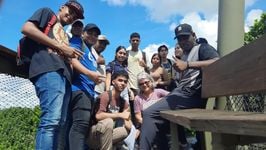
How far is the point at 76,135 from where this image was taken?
3.34 metres

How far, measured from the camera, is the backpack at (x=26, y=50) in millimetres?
2803

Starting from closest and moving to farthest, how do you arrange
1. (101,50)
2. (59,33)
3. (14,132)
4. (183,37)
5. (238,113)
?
(238,113) → (59,33) → (183,37) → (14,132) → (101,50)

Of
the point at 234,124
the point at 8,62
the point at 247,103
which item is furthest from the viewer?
the point at 247,103

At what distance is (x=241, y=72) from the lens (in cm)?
217

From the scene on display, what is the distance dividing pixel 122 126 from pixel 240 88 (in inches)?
82.1

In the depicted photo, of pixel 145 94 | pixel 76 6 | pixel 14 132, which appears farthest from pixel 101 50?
pixel 76 6

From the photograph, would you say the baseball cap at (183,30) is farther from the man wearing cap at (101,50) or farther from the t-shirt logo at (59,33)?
the man wearing cap at (101,50)

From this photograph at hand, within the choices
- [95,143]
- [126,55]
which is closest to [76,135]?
[95,143]

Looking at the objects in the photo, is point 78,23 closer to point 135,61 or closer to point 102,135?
point 102,135

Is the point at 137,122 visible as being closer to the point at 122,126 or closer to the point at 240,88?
the point at 122,126

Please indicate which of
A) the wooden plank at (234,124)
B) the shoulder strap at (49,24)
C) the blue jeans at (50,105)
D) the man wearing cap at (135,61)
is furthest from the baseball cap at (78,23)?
the man wearing cap at (135,61)

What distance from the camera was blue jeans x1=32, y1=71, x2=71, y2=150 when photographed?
8.84ft

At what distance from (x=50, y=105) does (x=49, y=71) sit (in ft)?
0.78

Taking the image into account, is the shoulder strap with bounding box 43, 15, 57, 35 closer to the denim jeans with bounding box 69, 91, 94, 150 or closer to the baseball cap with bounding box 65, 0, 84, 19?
the baseball cap with bounding box 65, 0, 84, 19
